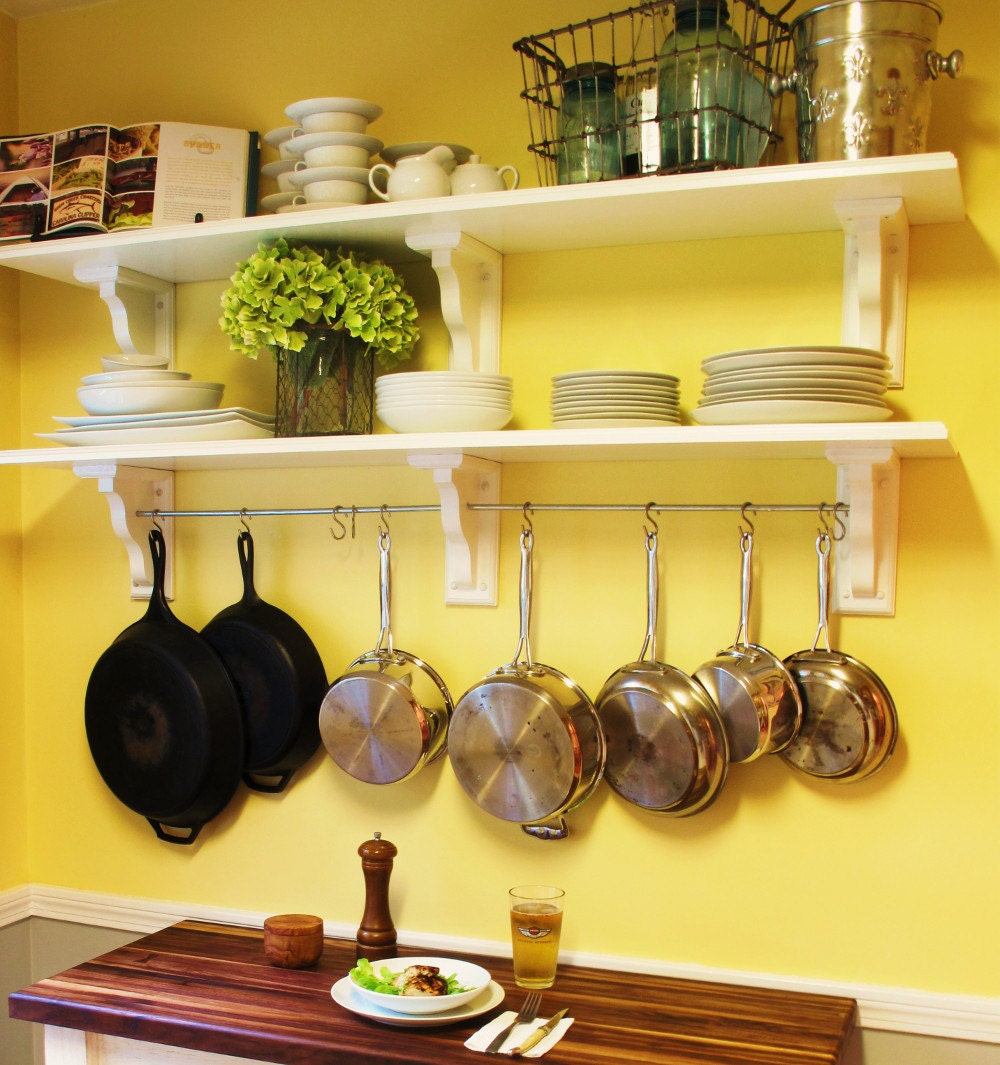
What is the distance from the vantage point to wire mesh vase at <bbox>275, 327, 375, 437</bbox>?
1.67 metres

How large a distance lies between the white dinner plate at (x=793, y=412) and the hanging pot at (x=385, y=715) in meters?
0.64

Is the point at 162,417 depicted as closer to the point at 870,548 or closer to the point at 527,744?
the point at 527,744

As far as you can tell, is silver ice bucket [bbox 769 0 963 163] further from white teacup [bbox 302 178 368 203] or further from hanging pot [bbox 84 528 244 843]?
hanging pot [bbox 84 528 244 843]

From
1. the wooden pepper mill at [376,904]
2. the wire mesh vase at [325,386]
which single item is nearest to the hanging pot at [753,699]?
the wooden pepper mill at [376,904]

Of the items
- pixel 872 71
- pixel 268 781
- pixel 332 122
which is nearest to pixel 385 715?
pixel 268 781

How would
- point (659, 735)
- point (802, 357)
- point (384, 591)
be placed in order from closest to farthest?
point (802, 357)
point (659, 735)
point (384, 591)

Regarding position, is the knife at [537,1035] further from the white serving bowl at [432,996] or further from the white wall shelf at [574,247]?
the white wall shelf at [574,247]

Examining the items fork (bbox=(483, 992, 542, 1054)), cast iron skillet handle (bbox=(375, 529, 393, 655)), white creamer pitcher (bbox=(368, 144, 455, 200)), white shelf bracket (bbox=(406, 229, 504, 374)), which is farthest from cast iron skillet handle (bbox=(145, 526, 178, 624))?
fork (bbox=(483, 992, 542, 1054))

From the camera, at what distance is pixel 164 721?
1863 millimetres

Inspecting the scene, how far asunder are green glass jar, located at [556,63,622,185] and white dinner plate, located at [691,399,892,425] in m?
0.39

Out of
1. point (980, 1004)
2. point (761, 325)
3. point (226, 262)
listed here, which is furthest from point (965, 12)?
point (980, 1004)

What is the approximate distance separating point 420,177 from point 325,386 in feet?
1.07

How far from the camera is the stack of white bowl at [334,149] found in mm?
1622

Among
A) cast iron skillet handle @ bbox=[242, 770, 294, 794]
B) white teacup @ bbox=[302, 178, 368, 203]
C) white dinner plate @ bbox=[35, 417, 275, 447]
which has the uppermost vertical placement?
white teacup @ bbox=[302, 178, 368, 203]
